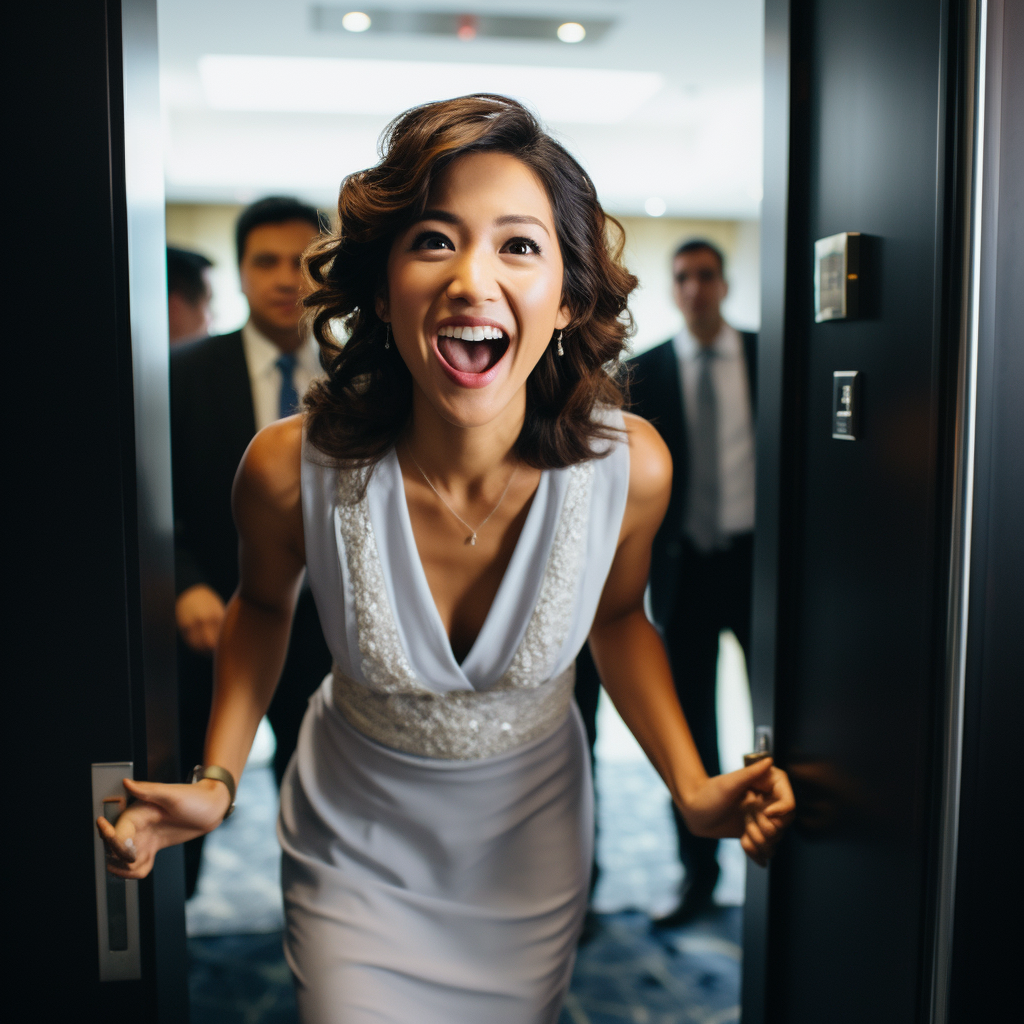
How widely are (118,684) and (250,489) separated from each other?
0.33m

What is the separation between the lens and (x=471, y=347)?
124 centimetres

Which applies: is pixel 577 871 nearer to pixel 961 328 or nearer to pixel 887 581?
pixel 887 581

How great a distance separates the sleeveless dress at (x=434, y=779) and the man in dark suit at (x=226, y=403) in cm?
84

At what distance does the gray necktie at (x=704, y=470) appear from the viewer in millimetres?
2678

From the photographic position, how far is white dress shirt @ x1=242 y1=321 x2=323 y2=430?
7.42 ft

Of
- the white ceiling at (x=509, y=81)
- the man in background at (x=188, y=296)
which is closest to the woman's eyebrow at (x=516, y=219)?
the man in background at (x=188, y=296)

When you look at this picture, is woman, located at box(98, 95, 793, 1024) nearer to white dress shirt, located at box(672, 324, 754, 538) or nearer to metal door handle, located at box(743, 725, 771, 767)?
metal door handle, located at box(743, 725, 771, 767)

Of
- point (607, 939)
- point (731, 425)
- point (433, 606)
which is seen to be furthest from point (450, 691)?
point (731, 425)

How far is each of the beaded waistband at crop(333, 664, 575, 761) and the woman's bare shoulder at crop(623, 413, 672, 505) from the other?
0.32m

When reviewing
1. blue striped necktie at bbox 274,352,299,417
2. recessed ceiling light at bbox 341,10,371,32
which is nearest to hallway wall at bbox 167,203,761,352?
recessed ceiling light at bbox 341,10,371,32

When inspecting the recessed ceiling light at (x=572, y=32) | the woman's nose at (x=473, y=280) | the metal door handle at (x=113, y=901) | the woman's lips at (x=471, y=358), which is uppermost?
the recessed ceiling light at (x=572, y=32)

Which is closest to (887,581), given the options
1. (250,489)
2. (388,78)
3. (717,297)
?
(250,489)

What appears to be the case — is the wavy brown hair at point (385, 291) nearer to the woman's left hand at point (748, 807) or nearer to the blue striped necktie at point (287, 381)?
the woman's left hand at point (748, 807)

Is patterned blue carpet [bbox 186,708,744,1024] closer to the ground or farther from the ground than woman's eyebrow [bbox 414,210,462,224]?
closer to the ground
